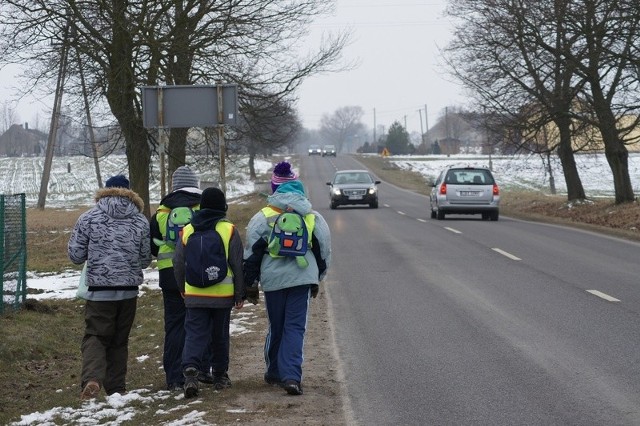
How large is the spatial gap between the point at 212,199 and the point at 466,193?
23.5 meters

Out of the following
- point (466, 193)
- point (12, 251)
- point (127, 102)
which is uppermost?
point (127, 102)

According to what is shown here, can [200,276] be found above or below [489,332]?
above

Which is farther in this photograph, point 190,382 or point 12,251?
point 12,251

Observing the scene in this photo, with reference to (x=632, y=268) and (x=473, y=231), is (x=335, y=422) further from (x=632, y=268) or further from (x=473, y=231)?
(x=473, y=231)

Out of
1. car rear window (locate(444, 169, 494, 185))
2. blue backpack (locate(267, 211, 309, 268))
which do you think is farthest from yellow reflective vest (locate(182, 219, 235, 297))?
car rear window (locate(444, 169, 494, 185))

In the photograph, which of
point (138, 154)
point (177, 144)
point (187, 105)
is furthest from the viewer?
point (177, 144)

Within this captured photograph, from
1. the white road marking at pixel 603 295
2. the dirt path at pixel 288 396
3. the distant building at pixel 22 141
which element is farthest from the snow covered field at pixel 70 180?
the distant building at pixel 22 141

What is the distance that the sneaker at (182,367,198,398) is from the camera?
7.52 meters

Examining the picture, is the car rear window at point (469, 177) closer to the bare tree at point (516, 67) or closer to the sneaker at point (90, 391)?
the bare tree at point (516, 67)

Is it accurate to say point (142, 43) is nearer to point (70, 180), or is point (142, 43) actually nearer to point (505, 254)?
point (505, 254)

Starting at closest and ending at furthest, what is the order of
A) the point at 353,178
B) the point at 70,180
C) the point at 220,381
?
the point at 220,381 → the point at 353,178 → the point at 70,180

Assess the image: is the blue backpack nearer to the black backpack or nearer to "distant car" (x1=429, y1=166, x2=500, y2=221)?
the black backpack

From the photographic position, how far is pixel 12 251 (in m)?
13.0

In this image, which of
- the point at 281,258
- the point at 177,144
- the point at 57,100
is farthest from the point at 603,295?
the point at 57,100
